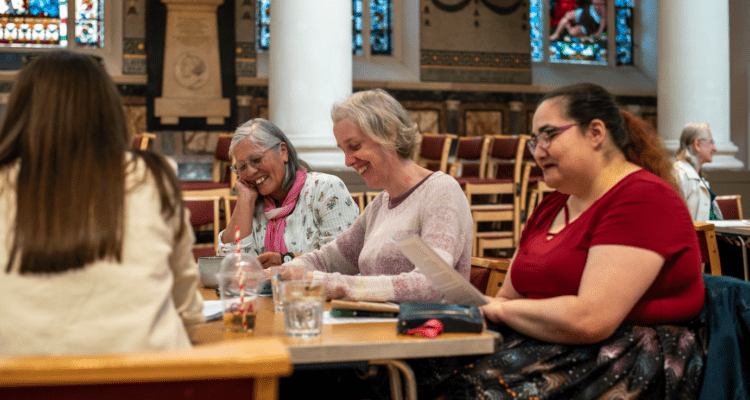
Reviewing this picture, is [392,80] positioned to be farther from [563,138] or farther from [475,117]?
[563,138]

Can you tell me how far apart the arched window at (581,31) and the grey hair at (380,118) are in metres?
9.19

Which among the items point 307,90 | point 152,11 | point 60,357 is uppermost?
point 152,11

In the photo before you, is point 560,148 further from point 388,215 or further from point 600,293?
point 388,215

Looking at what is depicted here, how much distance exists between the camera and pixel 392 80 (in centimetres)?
991

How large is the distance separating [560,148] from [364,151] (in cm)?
60

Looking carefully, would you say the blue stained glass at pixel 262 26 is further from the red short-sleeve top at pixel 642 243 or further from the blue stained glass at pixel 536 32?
the red short-sleeve top at pixel 642 243

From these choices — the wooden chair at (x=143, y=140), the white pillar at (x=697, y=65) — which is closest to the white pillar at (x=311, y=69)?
the wooden chair at (x=143, y=140)

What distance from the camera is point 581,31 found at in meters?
11.2

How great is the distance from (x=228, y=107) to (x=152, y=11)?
1447 millimetres

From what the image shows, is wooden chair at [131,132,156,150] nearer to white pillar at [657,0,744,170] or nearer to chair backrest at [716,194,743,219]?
chair backrest at [716,194,743,219]

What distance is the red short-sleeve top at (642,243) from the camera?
1.56 m

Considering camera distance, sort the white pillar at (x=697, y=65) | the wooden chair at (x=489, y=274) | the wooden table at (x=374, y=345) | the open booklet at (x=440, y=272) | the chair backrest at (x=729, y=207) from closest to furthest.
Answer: the wooden table at (x=374, y=345), the open booklet at (x=440, y=272), the wooden chair at (x=489, y=274), the chair backrest at (x=729, y=207), the white pillar at (x=697, y=65)

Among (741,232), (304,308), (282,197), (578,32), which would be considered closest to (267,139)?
(282,197)

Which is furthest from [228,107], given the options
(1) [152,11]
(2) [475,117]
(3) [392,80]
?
(2) [475,117]
